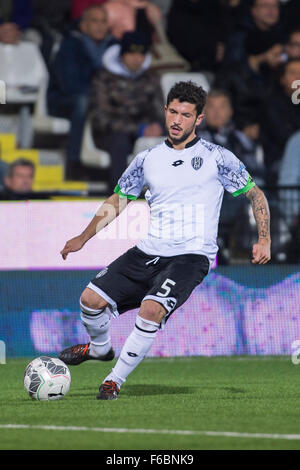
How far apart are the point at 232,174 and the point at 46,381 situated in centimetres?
210

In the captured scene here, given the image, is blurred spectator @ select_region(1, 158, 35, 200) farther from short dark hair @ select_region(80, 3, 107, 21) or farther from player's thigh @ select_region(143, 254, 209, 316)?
player's thigh @ select_region(143, 254, 209, 316)

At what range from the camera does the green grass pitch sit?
6148 mm

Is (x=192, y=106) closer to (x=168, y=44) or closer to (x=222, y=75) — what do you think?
(x=222, y=75)

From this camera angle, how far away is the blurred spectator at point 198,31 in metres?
16.5

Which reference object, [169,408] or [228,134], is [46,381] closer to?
[169,408]

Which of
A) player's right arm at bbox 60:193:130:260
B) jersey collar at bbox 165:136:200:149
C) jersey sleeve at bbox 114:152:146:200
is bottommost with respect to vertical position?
player's right arm at bbox 60:193:130:260

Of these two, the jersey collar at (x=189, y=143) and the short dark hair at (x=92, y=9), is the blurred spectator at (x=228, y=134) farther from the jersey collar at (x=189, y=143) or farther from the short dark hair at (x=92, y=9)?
the jersey collar at (x=189, y=143)

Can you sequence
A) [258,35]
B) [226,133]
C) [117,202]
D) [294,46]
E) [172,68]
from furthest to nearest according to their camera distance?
[172,68] → [258,35] → [294,46] → [226,133] → [117,202]

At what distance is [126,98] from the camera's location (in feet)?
50.2

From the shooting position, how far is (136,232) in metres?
12.3

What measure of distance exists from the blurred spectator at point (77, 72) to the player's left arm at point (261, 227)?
23.6ft

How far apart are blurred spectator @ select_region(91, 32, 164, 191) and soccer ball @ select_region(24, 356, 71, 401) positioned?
6937 mm

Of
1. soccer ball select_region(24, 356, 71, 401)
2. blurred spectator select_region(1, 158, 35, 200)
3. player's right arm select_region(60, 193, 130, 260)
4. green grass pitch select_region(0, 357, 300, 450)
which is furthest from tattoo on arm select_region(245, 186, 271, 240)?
blurred spectator select_region(1, 158, 35, 200)

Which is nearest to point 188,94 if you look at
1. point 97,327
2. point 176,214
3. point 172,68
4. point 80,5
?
point 176,214
